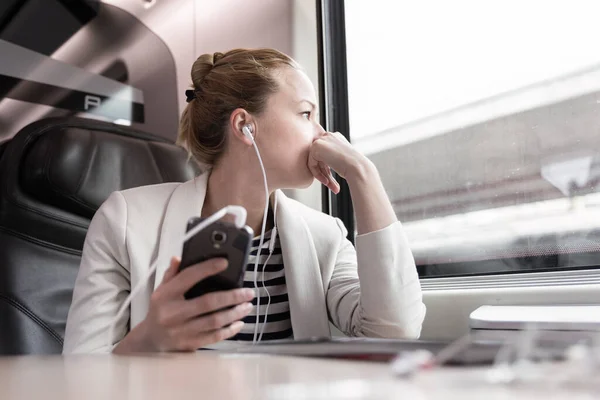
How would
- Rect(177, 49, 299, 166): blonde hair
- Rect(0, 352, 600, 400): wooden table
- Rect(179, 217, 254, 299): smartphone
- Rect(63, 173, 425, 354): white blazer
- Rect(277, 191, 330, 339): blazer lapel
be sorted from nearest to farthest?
Rect(0, 352, 600, 400): wooden table → Rect(179, 217, 254, 299): smartphone → Rect(63, 173, 425, 354): white blazer → Rect(277, 191, 330, 339): blazer lapel → Rect(177, 49, 299, 166): blonde hair

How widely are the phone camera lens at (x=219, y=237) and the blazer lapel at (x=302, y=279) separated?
520 mm

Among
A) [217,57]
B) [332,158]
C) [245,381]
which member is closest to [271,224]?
[332,158]

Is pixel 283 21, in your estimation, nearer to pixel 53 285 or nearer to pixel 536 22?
pixel 536 22

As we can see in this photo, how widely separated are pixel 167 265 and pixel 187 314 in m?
0.34

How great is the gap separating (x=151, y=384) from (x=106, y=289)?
691 millimetres

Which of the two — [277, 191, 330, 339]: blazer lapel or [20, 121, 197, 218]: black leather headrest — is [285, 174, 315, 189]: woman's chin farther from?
[20, 121, 197, 218]: black leather headrest

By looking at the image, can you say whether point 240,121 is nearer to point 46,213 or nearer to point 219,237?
point 46,213

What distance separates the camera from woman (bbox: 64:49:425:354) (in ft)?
3.60

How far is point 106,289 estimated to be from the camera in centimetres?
107

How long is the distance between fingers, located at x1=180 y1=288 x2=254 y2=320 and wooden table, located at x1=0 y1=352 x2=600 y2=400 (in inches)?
6.4

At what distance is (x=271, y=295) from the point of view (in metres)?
1.27

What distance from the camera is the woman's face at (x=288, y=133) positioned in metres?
1.27

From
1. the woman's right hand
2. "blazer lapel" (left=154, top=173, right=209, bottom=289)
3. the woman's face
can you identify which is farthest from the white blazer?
the woman's right hand

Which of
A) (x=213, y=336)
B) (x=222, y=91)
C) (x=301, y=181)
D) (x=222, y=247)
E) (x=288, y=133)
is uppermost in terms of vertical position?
(x=222, y=91)
